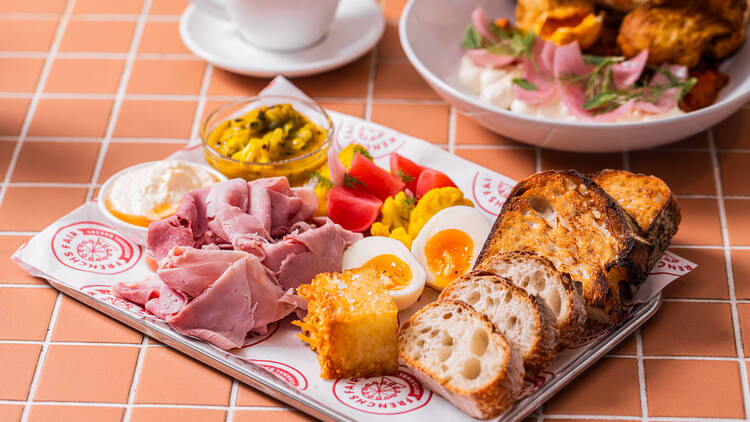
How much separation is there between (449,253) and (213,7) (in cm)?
185

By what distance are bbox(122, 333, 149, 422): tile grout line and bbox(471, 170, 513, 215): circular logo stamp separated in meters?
1.28

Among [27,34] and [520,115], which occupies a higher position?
[27,34]

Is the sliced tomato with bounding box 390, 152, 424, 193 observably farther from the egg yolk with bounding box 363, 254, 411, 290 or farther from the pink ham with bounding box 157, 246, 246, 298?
the pink ham with bounding box 157, 246, 246, 298

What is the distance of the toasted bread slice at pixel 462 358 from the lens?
2268 mm

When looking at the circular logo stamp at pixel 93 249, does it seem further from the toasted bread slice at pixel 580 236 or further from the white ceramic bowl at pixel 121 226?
the toasted bread slice at pixel 580 236

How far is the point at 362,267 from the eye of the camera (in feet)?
9.04

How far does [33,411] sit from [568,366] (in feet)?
5.17

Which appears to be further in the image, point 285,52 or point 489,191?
point 285,52

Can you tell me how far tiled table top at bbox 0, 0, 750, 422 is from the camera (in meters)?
2.52

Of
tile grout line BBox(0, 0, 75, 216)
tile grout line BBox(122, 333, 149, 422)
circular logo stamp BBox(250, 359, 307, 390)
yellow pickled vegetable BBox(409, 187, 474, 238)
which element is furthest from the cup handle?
circular logo stamp BBox(250, 359, 307, 390)

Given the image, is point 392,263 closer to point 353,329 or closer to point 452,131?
point 353,329

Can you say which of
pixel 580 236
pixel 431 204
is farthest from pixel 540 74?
pixel 580 236

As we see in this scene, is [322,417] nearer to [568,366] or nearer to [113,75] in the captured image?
[568,366]

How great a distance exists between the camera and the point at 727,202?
323 cm
